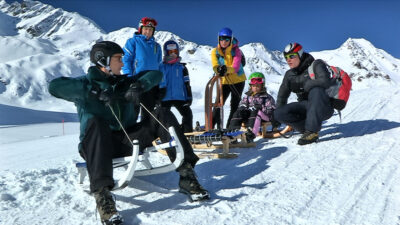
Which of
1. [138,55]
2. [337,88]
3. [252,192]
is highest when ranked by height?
[138,55]

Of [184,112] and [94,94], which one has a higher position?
[94,94]

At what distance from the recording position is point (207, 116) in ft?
16.2

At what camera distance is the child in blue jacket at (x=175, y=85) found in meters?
5.07

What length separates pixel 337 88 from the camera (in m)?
4.62

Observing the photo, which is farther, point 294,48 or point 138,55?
point 138,55

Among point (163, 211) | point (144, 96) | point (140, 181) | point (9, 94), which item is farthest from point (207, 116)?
point (9, 94)

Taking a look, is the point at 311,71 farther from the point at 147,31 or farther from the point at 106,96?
the point at 106,96

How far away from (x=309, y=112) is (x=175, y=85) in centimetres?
203

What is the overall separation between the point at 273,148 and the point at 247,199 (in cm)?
190

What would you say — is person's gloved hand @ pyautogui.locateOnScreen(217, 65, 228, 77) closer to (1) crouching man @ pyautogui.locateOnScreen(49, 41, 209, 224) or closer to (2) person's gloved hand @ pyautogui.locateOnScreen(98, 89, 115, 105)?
(1) crouching man @ pyautogui.locateOnScreen(49, 41, 209, 224)

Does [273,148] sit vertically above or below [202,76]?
below

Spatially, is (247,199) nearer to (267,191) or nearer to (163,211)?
(267,191)

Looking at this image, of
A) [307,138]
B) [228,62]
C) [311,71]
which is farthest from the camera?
[228,62]

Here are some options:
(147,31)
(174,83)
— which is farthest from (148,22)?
(174,83)
